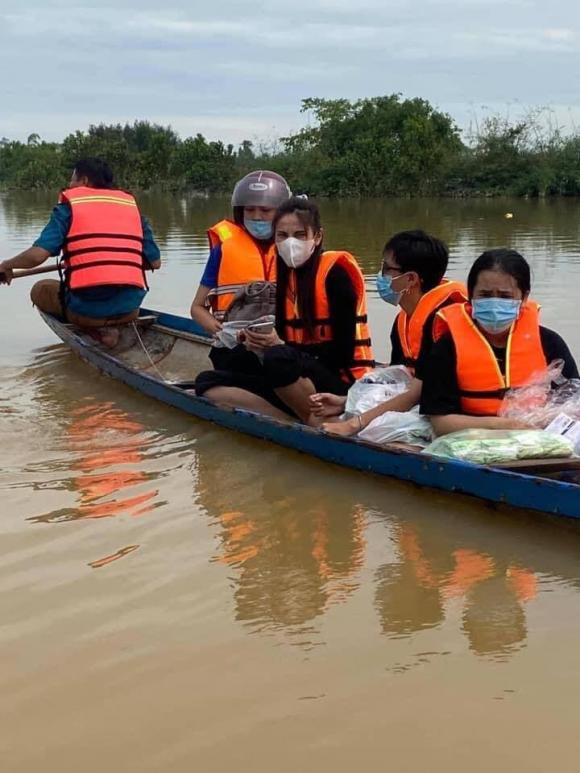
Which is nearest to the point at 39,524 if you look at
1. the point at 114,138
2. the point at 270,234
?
the point at 270,234

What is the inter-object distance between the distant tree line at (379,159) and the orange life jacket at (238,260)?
27.4m

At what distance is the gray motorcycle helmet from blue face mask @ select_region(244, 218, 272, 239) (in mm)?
107

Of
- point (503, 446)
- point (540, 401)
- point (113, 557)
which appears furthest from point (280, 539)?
point (540, 401)

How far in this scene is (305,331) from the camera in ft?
15.0

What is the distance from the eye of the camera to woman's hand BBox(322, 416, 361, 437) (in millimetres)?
4098

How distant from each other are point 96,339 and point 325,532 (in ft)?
12.7

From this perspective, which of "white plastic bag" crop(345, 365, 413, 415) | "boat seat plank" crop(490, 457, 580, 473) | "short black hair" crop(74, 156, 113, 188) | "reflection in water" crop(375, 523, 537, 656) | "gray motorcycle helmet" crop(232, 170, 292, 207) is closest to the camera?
"reflection in water" crop(375, 523, 537, 656)

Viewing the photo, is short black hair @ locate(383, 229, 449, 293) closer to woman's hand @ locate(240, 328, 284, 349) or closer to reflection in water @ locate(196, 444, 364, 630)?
woman's hand @ locate(240, 328, 284, 349)

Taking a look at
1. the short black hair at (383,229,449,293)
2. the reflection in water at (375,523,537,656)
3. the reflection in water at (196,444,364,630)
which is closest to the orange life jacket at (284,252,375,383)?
the short black hair at (383,229,449,293)

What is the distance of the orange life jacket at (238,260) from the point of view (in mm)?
5016

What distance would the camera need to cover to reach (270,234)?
5047mm

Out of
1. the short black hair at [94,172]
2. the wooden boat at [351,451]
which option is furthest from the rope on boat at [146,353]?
the short black hair at [94,172]

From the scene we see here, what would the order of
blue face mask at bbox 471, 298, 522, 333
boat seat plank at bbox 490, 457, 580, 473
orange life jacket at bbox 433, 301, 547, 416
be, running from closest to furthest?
boat seat plank at bbox 490, 457, 580, 473 → blue face mask at bbox 471, 298, 522, 333 → orange life jacket at bbox 433, 301, 547, 416

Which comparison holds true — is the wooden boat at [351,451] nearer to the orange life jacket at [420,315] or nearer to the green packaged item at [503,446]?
the green packaged item at [503,446]
